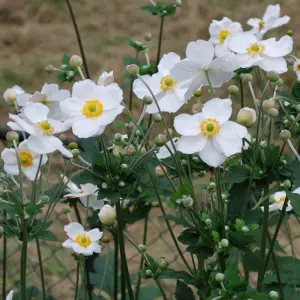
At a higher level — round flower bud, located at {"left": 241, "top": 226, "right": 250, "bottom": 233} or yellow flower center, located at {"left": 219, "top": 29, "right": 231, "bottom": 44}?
yellow flower center, located at {"left": 219, "top": 29, "right": 231, "bottom": 44}

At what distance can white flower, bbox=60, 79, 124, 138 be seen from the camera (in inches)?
46.3

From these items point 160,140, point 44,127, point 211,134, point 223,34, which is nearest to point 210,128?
point 211,134

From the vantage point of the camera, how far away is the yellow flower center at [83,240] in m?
1.39

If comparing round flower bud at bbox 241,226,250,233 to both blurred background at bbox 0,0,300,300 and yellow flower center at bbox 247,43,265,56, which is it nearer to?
yellow flower center at bbox 247,43,265,56

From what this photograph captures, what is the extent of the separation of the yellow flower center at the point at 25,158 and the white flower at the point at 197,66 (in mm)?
292

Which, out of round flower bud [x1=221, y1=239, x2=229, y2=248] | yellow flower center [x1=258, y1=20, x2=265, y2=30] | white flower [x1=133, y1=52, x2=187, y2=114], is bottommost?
round flower bud [x1=221, y1=239, x2=229, y2=248]

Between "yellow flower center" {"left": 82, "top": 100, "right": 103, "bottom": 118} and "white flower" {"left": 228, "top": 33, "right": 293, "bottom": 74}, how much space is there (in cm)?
24

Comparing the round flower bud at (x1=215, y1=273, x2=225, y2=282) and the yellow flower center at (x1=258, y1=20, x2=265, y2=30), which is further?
the yellow flower center at (x1=258, y1=20, x2=265, y2=30)

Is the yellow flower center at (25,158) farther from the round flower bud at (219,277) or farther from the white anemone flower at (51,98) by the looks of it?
the round flower bud at (219,277)

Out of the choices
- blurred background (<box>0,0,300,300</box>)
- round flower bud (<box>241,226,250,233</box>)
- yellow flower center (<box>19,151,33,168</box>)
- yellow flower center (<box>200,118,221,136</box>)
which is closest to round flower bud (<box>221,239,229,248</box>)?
round flower bud (<box>241,226,250,233</box>)

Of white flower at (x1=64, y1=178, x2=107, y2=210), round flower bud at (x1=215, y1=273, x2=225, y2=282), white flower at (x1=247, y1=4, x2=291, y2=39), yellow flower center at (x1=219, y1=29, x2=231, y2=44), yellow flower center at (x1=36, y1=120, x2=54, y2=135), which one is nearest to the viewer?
round flower bud at (x1=215, y1=273, x2=225, y2=282)

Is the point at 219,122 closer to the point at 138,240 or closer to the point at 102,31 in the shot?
the point at 138,240

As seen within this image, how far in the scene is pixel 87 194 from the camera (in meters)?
1.48

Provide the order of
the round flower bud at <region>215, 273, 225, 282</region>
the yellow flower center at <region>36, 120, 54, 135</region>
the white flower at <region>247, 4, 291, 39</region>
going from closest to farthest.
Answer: the round flower bud at <region>215, 273, 225, 282</region>, the yellow flower center at <region>36, 120, 54, 135</region>, the white flower at <region>247, 4, 291, 39</region>
